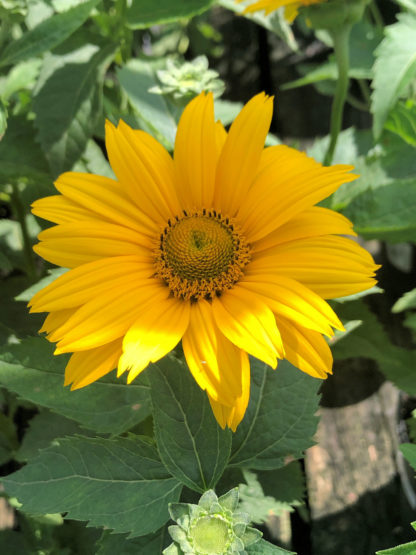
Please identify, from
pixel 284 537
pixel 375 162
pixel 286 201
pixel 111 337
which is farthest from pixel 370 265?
pixel 284 537

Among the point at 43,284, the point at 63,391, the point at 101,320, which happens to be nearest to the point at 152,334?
the point at 101,320

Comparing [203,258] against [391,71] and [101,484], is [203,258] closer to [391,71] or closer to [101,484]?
[101,484]

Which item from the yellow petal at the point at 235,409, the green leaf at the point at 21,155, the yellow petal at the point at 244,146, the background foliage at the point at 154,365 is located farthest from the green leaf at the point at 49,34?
the yellow petal at the point at 235,409

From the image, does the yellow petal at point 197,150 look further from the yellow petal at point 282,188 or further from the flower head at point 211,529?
the flower head at point 211,529

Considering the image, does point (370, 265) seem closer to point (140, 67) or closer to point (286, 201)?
point (286, 201)

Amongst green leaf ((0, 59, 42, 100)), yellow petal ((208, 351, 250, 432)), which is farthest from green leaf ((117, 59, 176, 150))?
yellow petal ((208, 351, 250, 432))

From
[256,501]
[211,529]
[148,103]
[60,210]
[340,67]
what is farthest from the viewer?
[148,103]
